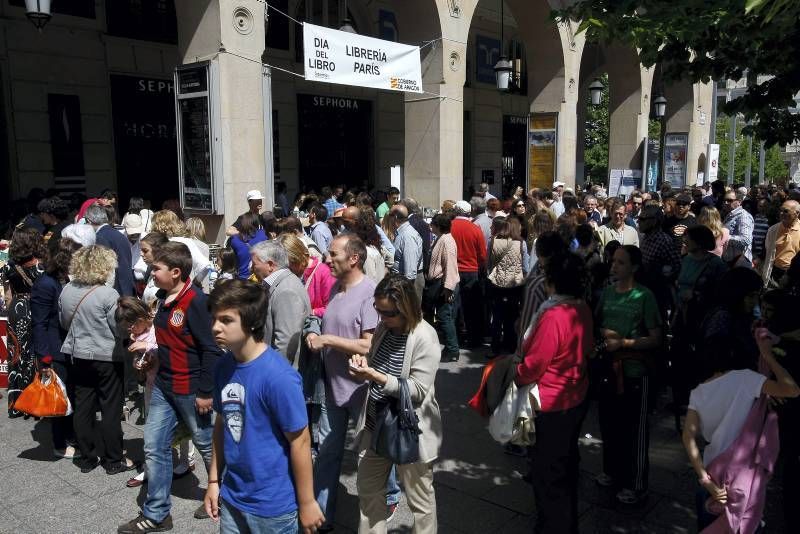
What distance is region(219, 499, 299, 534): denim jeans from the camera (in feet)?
9.78

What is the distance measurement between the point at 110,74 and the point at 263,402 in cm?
1258

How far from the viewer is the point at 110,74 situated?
43.7ft

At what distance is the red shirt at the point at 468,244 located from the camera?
342 inches

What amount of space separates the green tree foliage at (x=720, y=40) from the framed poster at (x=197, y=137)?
592 cm

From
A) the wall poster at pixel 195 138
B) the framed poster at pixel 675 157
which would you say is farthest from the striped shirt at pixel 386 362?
the framed poster at pixel 675 157

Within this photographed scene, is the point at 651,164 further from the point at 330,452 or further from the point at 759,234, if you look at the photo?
the point at 330,452

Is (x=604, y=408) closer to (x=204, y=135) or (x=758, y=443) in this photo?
(x=758, y=443)

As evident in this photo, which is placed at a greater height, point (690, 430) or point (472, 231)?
point (472, 231)

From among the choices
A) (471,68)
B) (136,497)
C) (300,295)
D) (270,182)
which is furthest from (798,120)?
(471,68)

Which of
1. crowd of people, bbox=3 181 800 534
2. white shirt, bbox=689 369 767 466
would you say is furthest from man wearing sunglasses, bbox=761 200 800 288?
white shirt, bbox=689 369 767 466

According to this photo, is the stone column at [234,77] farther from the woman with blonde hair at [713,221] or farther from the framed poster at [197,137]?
the woman with blonde hair at [713,221]

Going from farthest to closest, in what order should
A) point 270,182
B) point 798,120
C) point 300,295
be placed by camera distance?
1. point 270,182
2. point 798,120
3. point 300,295

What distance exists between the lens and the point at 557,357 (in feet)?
12.4

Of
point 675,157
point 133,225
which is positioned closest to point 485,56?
point 675,157
